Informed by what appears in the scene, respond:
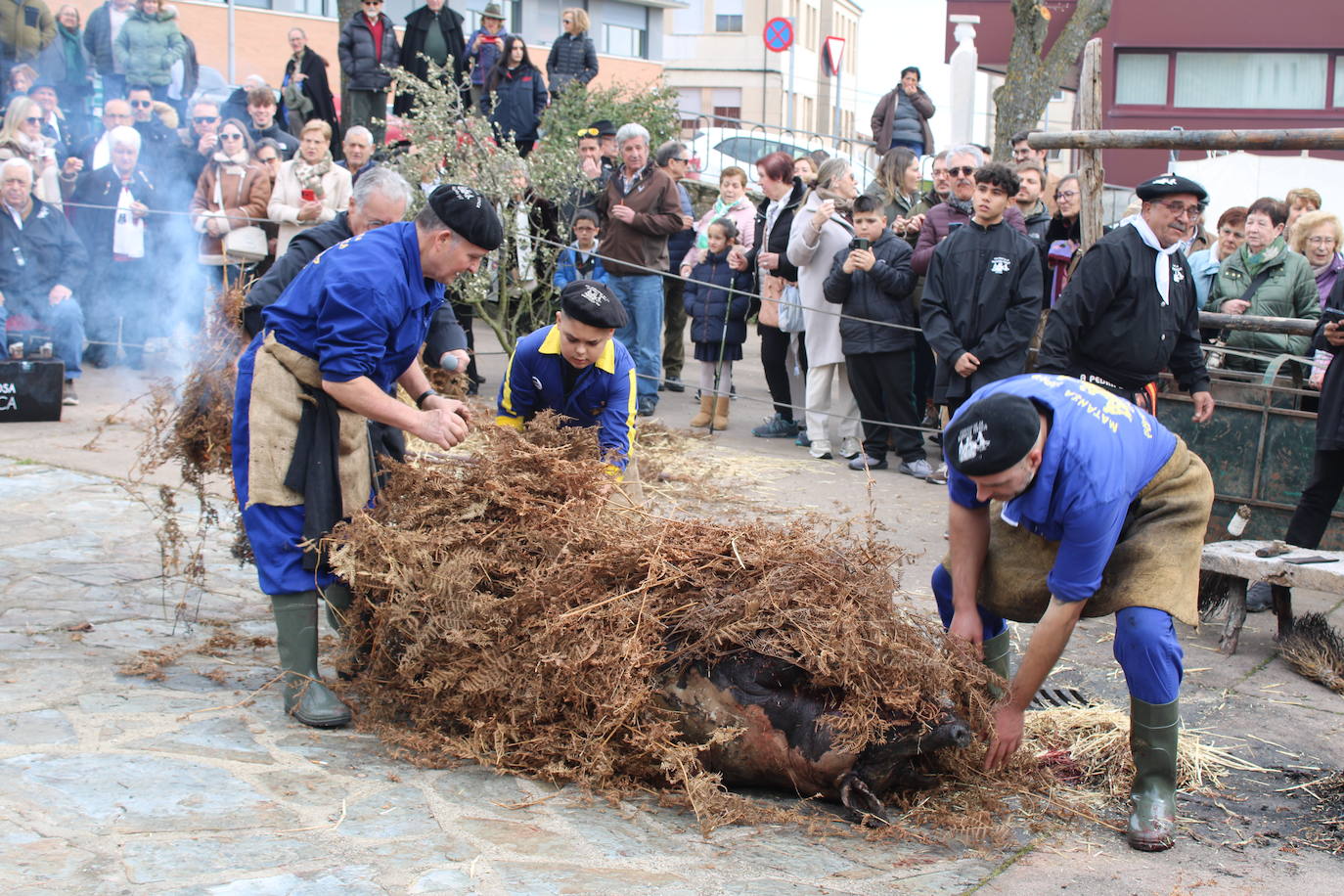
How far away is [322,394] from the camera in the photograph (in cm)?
449

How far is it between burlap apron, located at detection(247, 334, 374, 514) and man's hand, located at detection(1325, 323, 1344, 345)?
4.84 meters

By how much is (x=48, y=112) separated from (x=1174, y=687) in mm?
11239

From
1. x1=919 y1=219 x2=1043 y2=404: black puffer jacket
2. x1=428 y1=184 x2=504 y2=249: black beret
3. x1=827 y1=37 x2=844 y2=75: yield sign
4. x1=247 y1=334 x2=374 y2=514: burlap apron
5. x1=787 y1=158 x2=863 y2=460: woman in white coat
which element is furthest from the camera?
x1=827 y1=37 x2=844 y2=75: yield sign

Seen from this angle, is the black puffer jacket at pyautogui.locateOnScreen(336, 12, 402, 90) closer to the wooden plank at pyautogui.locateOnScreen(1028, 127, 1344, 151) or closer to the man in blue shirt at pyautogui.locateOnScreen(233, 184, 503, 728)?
the wooden plank at pyautogui.locateOnScreen(1028, 127, 1344, 151)

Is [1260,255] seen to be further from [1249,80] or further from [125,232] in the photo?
[1249,80]

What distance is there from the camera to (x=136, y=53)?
40.7 feet

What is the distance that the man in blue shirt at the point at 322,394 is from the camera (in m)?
4.25

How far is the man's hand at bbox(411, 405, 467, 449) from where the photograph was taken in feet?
14.1

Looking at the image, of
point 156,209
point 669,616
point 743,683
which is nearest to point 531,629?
point 669,616

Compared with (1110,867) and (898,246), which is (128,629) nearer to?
(1110,867)

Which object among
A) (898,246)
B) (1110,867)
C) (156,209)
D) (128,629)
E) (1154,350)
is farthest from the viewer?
(156,209)

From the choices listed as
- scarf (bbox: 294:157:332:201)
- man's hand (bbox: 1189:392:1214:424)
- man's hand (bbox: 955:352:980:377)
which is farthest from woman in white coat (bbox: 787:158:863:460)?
scarf (bbox: 294:157:332:201)

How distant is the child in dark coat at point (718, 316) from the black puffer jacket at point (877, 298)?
1440mm

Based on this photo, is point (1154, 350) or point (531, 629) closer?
point (531, 629)
